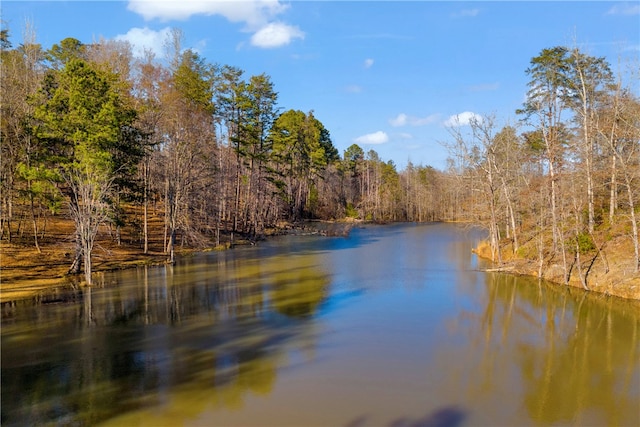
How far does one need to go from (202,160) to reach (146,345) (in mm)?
23394

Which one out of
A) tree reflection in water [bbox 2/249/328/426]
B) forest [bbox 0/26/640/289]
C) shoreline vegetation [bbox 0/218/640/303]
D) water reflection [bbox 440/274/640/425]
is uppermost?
forest [bbox 0/26/640/289]

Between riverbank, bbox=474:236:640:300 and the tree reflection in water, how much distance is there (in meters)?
12.6

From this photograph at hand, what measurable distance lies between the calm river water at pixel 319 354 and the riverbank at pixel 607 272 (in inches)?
37.1

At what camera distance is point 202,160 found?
34281 millimetres

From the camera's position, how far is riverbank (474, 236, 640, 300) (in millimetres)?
18984

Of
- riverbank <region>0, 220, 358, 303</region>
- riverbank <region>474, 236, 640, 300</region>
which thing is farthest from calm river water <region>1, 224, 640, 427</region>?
riverbank <region>0, 220, 358, 303</region>

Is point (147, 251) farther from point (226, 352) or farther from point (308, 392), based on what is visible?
point (308, 392)

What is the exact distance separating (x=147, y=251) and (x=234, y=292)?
Result: 12.6m

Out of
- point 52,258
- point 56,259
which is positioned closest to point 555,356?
point 56,259

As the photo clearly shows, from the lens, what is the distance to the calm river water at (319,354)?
909cm

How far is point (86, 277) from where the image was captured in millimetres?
20344

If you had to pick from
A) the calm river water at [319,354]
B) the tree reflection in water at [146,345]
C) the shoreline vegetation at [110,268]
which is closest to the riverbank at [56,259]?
the shoreline vegetation at [110,268]

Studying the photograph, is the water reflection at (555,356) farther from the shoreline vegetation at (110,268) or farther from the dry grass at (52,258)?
the dry grass at (52,258)

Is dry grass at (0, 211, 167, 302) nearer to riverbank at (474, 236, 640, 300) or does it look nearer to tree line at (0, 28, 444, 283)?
tree line at (0, 28, 444, 283)
